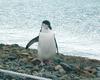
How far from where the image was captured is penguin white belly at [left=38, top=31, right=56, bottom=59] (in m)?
7.48

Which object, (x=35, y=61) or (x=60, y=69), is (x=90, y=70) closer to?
(x=60, y=69)

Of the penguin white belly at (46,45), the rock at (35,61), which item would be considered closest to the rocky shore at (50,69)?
the rock at (35,61)

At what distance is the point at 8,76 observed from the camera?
5574mm

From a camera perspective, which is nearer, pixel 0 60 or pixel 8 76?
pixel 8 76

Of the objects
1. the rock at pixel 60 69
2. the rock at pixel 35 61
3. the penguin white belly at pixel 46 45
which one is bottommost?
the rock at pixel 60 69

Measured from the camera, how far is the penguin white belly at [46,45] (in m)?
7.48

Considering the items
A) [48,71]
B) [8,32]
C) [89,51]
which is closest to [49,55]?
[48,71]

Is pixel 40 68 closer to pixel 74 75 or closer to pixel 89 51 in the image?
pixel 74 75

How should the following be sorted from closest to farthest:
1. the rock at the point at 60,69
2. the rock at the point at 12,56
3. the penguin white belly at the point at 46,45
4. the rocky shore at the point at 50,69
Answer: the rocky shore at the point at 50,69, the rock at the point at 60,69, the penguin white belly at the point at 46,45, the rock at the point at 12,56

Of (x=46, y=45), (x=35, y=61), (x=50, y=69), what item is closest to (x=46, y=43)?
(x=46, y=45)

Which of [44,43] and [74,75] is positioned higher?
[44,43]

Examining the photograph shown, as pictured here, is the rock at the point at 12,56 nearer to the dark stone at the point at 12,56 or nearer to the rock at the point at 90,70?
the dark stone at the point at 12,56

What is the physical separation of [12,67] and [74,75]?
106cm

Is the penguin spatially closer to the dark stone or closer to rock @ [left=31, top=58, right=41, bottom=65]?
rock @ [left=31, top=58, right=41, bottom=65]
